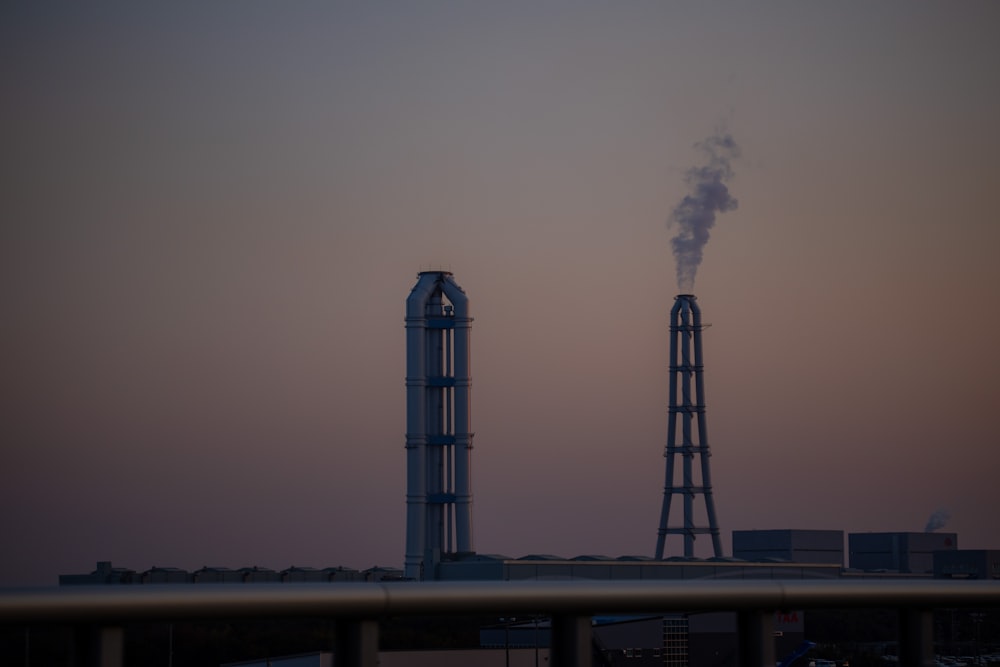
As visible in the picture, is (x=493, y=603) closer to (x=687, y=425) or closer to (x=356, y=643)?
(x=356, y=643)

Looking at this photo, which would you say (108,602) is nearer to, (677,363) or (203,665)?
(203,665)

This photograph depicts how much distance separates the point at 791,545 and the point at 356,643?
2680 inches

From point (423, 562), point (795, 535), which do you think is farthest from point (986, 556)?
point (423, 562)

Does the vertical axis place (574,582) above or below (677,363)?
below

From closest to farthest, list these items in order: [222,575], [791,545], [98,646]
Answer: [98,646] → [222,575] → [791,545]

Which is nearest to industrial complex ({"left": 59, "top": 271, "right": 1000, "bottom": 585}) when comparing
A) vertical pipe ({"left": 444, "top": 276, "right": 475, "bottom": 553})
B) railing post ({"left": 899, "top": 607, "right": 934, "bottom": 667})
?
vertical pipe ({"left": 444, "top": 276, "right": 475, "bottom": 553})

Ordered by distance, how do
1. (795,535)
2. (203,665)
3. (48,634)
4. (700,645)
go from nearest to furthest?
(48,634), (203,665), (700,645), (795,535)

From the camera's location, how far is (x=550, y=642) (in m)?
4.36

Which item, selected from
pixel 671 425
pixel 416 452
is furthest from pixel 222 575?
pixel 671 425

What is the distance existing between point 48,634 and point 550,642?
1564mm

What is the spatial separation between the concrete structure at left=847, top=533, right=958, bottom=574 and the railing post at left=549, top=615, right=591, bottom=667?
7140 cm

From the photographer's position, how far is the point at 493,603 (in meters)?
4.05

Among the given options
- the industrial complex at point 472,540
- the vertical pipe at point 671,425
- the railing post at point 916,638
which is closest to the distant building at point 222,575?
the industrial complex at point 472,540

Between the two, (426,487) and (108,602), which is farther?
(426,487)
